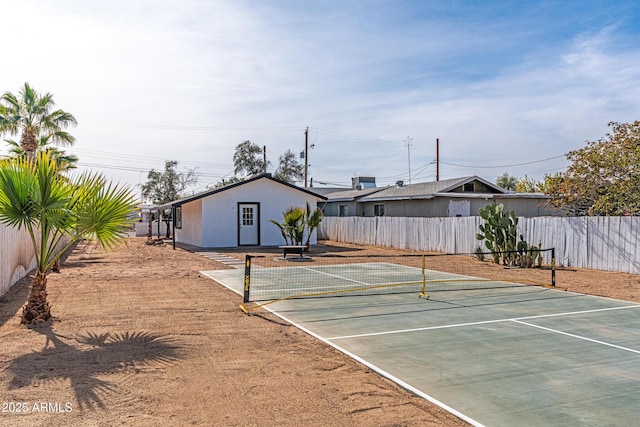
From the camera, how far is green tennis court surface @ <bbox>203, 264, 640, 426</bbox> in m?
4.93

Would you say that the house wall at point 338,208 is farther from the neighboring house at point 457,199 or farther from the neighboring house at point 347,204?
the neighboring house at point 457,199

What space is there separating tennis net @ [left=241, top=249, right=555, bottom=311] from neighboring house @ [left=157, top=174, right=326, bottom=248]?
310 inches

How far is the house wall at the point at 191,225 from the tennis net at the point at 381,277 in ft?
31.4

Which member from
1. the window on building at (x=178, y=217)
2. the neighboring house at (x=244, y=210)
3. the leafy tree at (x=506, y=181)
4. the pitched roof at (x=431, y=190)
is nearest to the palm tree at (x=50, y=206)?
the neighboring house at (x=244, y=210)

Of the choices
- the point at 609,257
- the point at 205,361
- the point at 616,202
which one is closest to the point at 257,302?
the point at 205,361

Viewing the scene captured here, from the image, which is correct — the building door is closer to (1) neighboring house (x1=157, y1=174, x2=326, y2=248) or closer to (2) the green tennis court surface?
(1) neighboring house (x1=157, y1=174, x2=326, y2=248)

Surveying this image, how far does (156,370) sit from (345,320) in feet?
12.2

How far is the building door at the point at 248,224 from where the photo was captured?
2780 centimetres

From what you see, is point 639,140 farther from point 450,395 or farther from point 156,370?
point 156,370

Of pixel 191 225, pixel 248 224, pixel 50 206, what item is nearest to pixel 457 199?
pixel 248 224

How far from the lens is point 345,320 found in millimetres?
8875

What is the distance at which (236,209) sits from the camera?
27.7 metres

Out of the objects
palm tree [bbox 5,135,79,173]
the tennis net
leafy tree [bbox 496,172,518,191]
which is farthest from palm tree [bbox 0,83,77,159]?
leafy tree [bbox 496,172,518,191]

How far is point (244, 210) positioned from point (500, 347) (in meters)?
22.0
